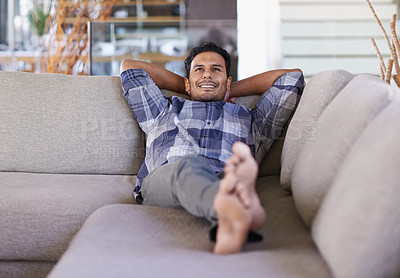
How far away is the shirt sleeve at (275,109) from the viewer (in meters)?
1.87

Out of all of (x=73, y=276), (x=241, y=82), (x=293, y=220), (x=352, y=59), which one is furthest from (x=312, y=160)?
(x=352, y=59)

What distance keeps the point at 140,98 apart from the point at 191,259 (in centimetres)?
104

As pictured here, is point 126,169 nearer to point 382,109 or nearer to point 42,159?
Answer: point 42,159

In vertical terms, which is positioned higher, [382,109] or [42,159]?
[382,109]

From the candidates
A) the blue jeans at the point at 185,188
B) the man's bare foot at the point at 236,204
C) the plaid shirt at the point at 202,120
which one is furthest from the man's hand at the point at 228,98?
the man's bare foot at the point at 236,204

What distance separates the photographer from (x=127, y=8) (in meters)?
6.33

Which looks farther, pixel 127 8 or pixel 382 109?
pixel 127 8

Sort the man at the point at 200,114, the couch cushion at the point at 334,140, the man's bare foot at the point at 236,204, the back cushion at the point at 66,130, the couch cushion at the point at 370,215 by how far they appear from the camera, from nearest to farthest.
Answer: the couch cushion at the point at 370,215, the man's bare foot at the point at 236,204, the couch cushion at the point at 334,140, the man at the point at 200,114, the back cushion at the point at 66,130

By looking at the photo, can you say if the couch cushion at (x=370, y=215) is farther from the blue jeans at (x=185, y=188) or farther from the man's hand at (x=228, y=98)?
the man's hand at (x=228, y=98)

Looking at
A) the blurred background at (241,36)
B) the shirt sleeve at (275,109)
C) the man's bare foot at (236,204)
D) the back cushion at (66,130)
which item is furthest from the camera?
the blurred background at (241,36)

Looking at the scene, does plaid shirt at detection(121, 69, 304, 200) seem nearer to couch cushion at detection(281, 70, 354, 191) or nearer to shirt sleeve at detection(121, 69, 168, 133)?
shirt sleeve at detection(121, 69, 168, 133)

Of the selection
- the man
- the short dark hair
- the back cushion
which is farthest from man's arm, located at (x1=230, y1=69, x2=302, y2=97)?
Result: the back cushion

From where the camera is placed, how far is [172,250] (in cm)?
108

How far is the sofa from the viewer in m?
0.95
